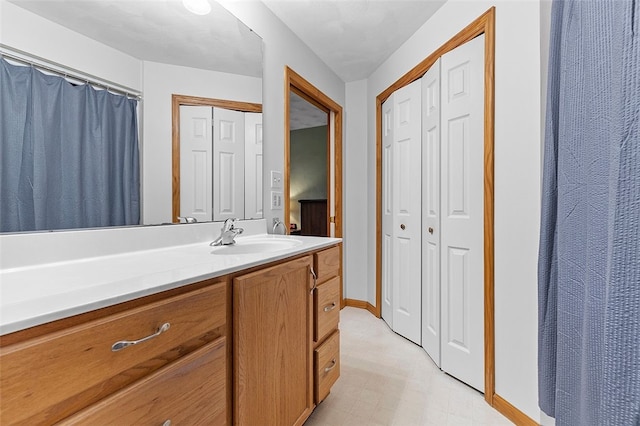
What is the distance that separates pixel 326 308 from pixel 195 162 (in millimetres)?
969

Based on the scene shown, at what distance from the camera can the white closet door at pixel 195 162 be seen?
4.55 ft

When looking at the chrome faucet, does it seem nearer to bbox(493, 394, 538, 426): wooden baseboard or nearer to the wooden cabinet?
the wooden cabinet

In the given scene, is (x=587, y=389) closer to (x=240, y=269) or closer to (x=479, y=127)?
(x=240, y=269)

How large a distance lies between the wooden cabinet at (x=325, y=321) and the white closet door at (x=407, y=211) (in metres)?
0.96

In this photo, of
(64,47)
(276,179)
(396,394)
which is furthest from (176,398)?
(276,179)

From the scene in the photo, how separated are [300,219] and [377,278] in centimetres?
Answer: 229

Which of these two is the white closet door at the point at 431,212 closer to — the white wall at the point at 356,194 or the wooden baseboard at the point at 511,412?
the wooden baseboard at the point at 511,412

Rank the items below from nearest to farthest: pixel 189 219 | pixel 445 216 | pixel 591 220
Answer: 1. pixel 591 220
2. pixel 189 219
3. pixel 445 216

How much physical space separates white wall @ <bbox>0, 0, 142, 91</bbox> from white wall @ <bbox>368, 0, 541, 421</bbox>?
1.72 m

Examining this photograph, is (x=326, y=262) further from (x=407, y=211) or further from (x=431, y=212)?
(x=407, y=211)

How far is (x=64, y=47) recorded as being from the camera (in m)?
0.97

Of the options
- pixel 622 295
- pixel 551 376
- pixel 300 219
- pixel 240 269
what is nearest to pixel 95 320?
pixel 240 269

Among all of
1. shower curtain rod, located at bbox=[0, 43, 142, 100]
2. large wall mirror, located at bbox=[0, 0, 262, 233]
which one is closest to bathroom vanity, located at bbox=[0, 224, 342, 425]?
large wall mirror, located at bbox=[0, 0, 262, 233]

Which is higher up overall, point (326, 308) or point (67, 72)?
point (67, 72)
